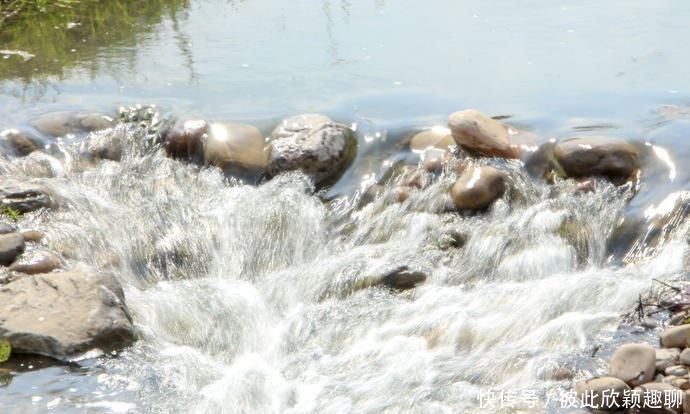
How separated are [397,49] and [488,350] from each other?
4753 mm

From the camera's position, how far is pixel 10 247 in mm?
5445

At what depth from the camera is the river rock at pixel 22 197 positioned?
19.9ft

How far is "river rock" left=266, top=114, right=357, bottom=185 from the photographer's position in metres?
6.61

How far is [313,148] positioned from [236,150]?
0.66 m

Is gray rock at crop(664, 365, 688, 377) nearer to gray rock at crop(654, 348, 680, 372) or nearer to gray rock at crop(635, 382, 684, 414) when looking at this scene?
gray rock at crop(654, 348, 680, 372)

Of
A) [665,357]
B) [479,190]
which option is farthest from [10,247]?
[665,357]

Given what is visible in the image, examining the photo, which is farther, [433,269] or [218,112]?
[218,112]

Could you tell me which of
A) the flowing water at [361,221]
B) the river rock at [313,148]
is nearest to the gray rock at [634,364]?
the flowing water at [361,221]

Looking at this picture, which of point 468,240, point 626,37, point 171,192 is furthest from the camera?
point 626,37

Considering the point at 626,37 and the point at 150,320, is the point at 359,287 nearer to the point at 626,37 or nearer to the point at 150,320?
the point at 150,320

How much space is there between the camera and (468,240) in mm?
5660

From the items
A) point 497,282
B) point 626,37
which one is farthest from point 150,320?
point 626,37

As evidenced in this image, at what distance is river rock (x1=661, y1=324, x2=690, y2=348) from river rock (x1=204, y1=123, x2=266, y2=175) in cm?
349

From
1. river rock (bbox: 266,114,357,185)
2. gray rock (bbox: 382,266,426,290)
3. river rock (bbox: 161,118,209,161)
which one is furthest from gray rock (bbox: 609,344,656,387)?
river rock (bbox: 161,118,209,161)
